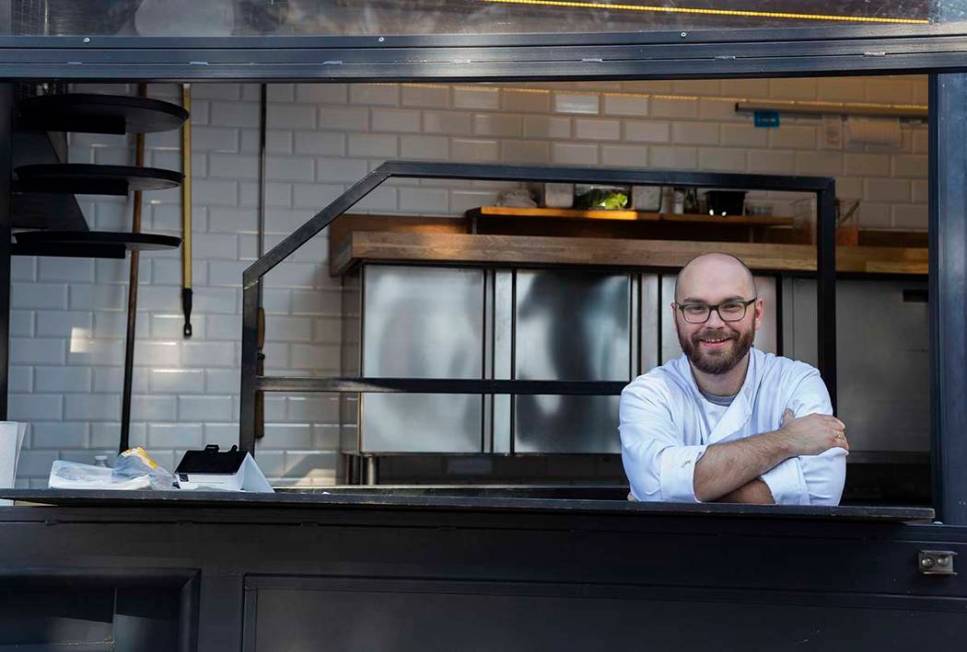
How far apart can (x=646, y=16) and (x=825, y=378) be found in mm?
1405

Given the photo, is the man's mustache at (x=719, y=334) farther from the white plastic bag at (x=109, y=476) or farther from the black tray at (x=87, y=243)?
the black tray at (x=87, y=243)

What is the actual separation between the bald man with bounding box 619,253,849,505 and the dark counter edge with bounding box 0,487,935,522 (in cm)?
49

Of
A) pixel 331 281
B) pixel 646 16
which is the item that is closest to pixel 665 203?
pixel 331 281

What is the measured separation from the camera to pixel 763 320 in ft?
18.9

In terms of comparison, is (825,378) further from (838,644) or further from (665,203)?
(665,203)

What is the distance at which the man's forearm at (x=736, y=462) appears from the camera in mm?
2467

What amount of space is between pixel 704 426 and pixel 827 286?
69 cm

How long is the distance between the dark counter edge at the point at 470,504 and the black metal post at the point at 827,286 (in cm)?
135

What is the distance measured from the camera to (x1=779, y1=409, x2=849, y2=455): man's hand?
8.18ft

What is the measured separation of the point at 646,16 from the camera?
213cm

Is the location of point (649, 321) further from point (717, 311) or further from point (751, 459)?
point (751, 459)

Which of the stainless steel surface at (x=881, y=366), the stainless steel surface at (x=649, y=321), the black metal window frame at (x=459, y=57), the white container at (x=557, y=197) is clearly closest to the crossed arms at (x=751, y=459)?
the black metal window frame at (x=459, y=57)

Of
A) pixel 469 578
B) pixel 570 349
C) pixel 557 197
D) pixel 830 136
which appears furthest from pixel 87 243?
pixel 830 136

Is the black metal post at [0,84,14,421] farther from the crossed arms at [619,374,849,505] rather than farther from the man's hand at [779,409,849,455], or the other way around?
the man's hand at [779,409,849,455]
